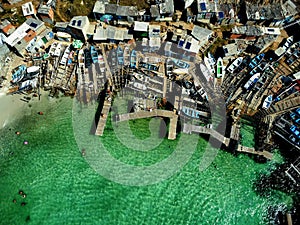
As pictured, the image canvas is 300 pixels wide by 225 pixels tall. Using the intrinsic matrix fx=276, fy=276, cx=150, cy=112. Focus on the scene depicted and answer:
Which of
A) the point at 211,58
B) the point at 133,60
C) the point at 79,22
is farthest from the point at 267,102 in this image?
the point at 79,22

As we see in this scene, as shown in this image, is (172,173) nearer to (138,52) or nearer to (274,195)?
(274,195)

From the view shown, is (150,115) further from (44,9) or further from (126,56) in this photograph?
(44,9)

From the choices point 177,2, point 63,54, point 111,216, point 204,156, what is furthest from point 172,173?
point 177,2

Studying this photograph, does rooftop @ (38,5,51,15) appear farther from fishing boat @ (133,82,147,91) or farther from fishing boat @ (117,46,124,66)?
fishing boat @ (133,82,147,91)

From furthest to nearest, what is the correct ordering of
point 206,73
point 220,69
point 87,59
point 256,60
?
point 87,59 → point 220,69 → point 206,73 → point 256,60

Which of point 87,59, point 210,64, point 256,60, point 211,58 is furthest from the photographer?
point 87,59

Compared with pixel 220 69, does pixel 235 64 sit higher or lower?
higher

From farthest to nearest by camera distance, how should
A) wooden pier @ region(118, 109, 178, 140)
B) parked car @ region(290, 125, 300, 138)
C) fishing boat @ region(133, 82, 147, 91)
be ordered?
fishing boat @ region(133, 82, 147, 91)
wooden pier @ region(118, 109, 178, 140)
parked car @ region(290, 125, 300, 138)

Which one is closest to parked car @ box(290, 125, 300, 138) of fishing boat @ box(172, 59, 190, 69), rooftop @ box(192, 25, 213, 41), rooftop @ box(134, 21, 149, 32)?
fishing boat @ box(172, 59, 190, 69)
